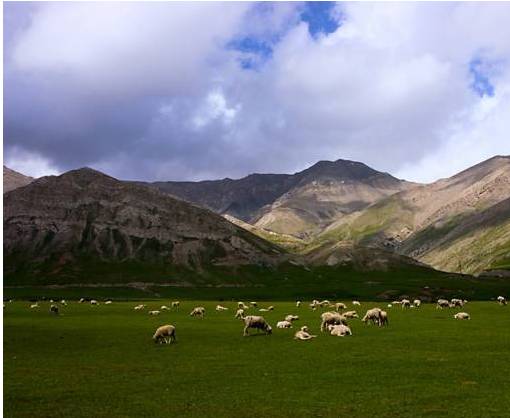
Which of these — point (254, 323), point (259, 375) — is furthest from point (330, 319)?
point (259, 375)

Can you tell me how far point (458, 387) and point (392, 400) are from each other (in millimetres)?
4621

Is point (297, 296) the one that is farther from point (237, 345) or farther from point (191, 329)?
point (237, 345)

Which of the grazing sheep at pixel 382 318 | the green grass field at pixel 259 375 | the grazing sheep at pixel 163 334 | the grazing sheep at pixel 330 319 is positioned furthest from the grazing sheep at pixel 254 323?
the grazing sheep at pixel 382 318

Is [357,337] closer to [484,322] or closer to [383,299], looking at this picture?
[484,322]

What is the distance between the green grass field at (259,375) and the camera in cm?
2555

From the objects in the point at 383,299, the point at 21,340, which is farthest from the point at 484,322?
the point at 383,299

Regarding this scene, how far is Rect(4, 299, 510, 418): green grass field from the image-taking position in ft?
83.8

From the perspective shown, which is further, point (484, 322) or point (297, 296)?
point (297, 296)

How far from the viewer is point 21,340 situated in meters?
51.1

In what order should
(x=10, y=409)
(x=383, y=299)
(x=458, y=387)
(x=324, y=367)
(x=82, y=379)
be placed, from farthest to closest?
1. (x=383, y=299)
2. (x=324, y=367)
3. (x=82, y=379)
4. (x=458, y=387)
5. (x=10, y=409)

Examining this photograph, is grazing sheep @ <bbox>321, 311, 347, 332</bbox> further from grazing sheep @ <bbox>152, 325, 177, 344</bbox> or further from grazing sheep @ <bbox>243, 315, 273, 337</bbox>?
grazing sheep @ <bbox>152, 325, 177, 344</bbox>

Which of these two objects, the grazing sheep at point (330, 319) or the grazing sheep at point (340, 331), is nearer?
the grazing sheep at point (340, 331)

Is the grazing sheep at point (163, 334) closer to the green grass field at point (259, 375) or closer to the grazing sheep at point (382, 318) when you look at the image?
the green grass field at point (259, 375)

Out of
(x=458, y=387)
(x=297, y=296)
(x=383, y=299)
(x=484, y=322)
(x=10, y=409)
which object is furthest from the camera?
(x=297, y=296)
